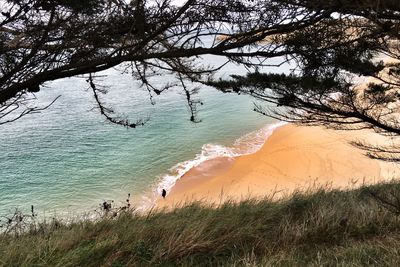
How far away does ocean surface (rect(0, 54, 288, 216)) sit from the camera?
13375 millimetres

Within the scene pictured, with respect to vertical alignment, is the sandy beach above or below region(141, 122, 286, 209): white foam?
below

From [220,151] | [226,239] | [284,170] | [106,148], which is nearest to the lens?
[226,239]

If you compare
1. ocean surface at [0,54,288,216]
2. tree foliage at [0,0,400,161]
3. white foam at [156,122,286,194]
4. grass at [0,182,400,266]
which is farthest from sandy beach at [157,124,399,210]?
tree foliage at [0,0,400,161]

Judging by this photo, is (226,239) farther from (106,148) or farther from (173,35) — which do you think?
(106,148)

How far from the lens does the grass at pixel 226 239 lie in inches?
140

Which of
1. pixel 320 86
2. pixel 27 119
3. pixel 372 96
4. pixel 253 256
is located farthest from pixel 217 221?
pixel 27 119

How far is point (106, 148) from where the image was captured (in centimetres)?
1744

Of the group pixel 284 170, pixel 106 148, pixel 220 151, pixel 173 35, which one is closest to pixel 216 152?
pixel 220 151

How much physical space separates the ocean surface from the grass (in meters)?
7.43

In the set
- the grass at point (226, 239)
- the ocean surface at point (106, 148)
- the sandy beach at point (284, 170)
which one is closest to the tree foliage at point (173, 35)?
the grass at point (226, 239)

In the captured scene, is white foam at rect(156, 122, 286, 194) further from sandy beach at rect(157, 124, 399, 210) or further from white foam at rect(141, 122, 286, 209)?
sandy beach at rect(157, 124, 399, 210)

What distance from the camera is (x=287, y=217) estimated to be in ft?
15.8

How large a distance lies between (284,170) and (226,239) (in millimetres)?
11196

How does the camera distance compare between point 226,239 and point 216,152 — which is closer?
point 226,239
